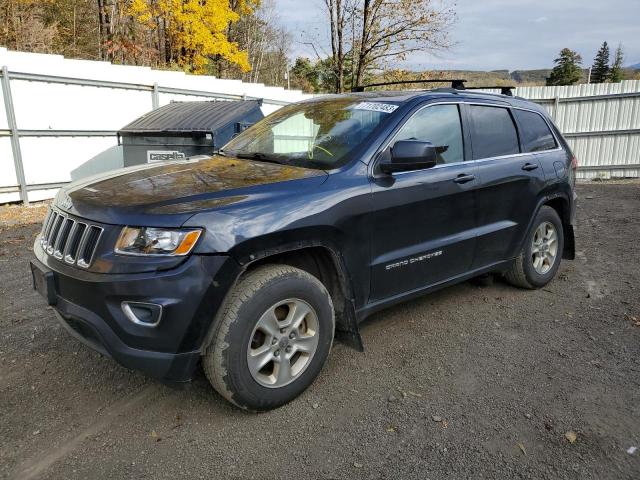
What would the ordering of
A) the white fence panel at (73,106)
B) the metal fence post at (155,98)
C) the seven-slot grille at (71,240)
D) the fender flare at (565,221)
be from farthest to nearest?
the metal fence post at (155,98)
the white fence panel at (73,106)
the fender flare at (565,221)
the seven-slot grille at (71,240)

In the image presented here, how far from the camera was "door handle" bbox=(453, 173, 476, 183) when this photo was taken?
3719 millimetres

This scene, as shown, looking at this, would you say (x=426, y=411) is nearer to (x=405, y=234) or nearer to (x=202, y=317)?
(x=405, y=234)

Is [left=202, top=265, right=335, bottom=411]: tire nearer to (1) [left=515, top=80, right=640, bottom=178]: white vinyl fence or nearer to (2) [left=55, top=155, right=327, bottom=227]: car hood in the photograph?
(2) [left=55, top=155, right=327, bottom=227]: car hood

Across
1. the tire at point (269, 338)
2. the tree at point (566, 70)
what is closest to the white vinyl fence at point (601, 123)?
the tire at point (269, 338)

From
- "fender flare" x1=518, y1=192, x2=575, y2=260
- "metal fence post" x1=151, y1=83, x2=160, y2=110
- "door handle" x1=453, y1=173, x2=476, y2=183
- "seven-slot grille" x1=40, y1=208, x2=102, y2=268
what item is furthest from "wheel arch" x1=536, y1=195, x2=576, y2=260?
"metal fence post" x1=151, y1=83, x2=160, y2=110

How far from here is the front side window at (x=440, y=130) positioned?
11.6ft

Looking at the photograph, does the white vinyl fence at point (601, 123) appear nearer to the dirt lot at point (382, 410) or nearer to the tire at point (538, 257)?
the tire at point (538, 257)

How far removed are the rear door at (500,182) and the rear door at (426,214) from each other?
0.16 m

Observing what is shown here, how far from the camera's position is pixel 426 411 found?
289 centimetres

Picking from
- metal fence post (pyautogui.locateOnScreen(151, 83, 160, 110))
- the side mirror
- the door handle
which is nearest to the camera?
the side mirror

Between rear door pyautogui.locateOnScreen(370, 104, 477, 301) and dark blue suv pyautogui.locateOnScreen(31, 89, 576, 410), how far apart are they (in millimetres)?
12

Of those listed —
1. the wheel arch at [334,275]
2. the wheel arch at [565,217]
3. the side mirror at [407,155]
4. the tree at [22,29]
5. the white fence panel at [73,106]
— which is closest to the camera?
the wheel arch at [334,275]

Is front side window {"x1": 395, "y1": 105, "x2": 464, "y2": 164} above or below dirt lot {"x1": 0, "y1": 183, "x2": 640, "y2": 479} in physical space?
above

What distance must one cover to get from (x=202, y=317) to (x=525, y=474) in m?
1.74
